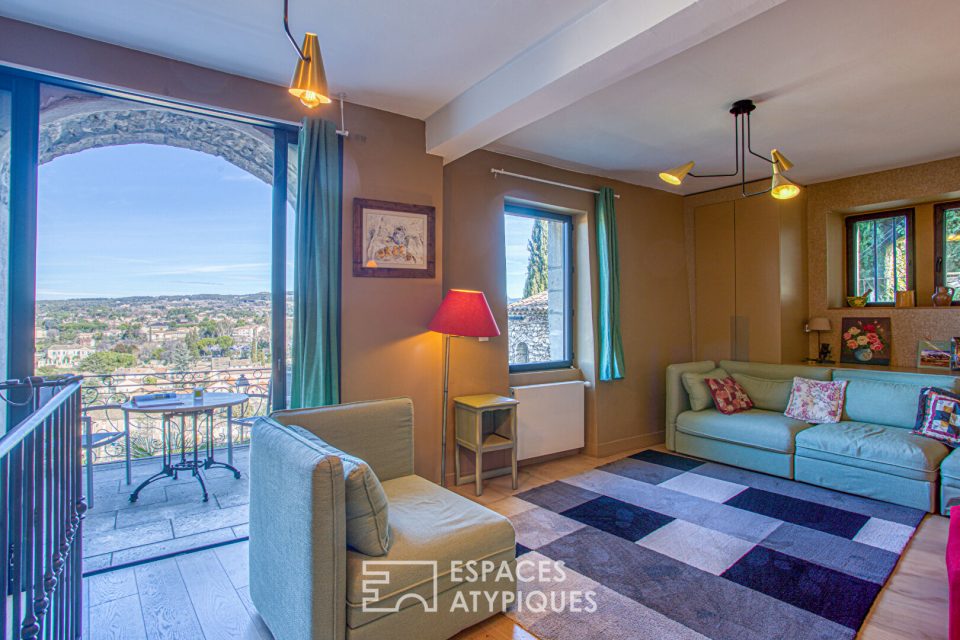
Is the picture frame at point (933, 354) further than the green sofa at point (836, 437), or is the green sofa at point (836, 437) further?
the picture frame at point (933, 354)

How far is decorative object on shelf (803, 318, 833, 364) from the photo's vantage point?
4777 mm

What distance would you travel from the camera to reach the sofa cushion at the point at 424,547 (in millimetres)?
1756

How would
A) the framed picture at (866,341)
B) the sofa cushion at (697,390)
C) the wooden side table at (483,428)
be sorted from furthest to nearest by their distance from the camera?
the sofa cushion at (697,390) → the framed picture at (866,341) → the wooden side table at (483,428)

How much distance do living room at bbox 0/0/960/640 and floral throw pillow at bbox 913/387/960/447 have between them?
22 millimetres

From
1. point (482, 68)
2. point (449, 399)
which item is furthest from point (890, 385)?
point (482, 68)

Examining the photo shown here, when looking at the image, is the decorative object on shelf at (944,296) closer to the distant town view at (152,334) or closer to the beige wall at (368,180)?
the beige wall at (368,180)

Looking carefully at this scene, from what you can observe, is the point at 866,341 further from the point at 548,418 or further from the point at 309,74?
the point at 309,74

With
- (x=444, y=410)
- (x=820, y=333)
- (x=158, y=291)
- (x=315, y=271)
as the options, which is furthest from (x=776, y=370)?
(x=158, y=291)

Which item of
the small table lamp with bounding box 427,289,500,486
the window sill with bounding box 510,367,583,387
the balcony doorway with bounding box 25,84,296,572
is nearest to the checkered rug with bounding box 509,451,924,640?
the window sill with bounding box 510,367,583,387

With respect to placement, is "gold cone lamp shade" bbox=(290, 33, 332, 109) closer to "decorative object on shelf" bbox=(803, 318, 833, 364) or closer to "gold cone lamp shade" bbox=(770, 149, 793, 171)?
"gold cone lamp shade" bbox=(770, 149, 793, 171)

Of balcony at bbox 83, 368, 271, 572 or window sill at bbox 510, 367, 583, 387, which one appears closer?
balcony at bbox 83, 368, 271, 572

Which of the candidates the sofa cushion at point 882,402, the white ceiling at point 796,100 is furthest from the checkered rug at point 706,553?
the white ceiling at point 796,100

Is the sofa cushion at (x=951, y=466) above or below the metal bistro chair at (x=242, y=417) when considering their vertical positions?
below

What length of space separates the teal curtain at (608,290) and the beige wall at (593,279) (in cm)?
9
